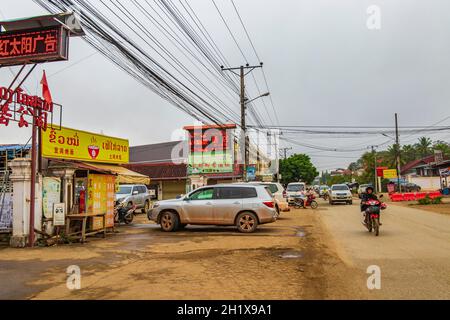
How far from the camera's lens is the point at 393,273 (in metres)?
6.81

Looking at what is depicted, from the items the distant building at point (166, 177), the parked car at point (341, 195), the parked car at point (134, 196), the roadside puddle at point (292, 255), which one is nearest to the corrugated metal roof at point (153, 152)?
the distant building at point (166, 177)

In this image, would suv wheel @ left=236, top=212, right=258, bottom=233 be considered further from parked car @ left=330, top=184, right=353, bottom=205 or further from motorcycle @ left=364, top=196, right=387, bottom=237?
parked car @ left=330, top=184, right=353, bottom=205

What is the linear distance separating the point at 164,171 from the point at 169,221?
2505 centimetres

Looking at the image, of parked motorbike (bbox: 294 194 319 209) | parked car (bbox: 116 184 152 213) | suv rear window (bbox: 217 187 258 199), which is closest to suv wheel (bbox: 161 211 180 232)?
suv rear window (bbox: 217 187 258 199)

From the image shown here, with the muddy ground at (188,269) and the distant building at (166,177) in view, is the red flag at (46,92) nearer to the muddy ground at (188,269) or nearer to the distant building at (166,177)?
the muddy ground at (188,269)

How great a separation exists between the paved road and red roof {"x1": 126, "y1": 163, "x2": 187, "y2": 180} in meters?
24.8

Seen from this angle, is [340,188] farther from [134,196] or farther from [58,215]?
[58,215]

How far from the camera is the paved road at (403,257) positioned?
5.75m

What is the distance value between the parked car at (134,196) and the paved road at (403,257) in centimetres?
1165

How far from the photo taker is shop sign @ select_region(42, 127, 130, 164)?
12531mm
